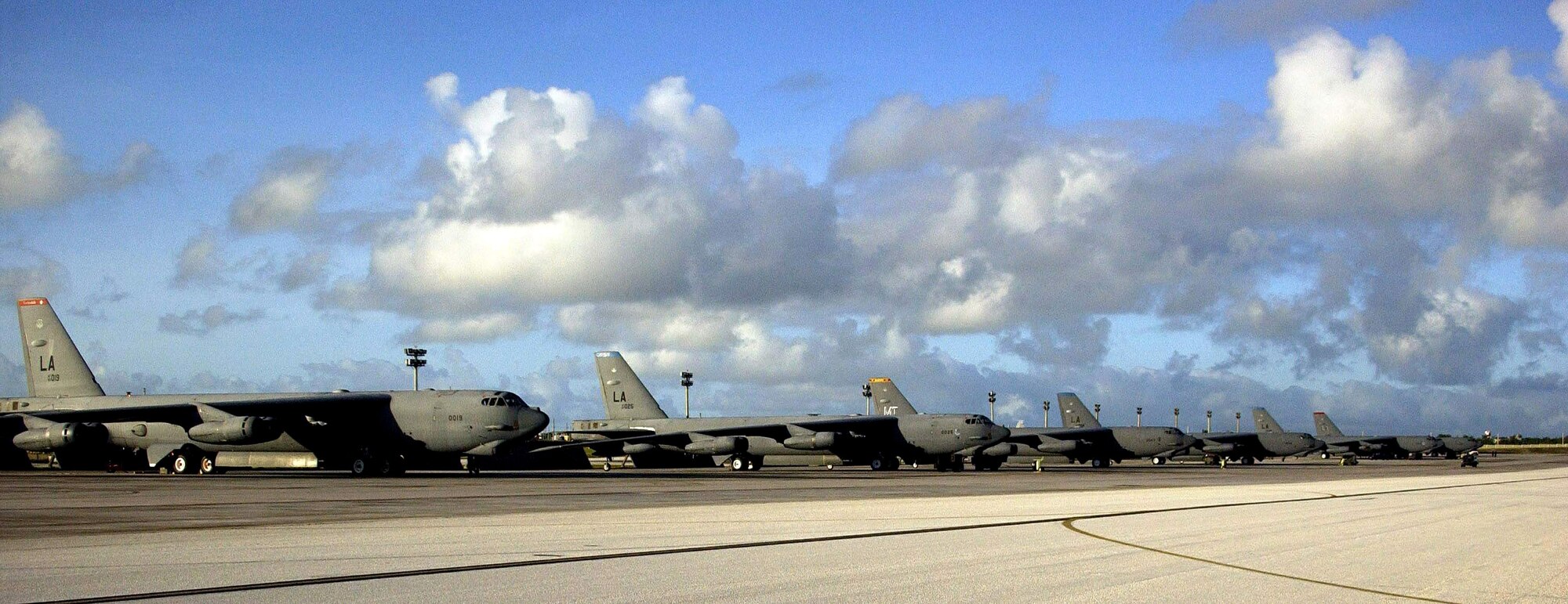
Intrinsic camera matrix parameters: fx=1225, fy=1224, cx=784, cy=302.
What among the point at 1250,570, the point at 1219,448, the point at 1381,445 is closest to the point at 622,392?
the point at 1219,448

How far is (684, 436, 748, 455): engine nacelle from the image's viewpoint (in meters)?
64.4

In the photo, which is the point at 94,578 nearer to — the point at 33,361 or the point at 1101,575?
the point at 1101,575

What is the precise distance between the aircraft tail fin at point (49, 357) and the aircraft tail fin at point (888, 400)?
44036 millimetres

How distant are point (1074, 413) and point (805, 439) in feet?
113

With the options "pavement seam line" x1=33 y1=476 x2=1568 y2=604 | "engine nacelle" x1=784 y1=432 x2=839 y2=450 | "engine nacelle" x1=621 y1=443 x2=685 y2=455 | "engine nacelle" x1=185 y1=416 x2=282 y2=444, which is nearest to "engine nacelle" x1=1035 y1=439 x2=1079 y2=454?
"engine nacelle" x1=784 y1=432 x2=839 y2=450

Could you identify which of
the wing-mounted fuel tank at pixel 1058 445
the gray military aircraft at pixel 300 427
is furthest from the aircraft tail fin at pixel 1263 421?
the gray military aircraft at pixel 300 427

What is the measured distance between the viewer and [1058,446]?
79500 millimetres

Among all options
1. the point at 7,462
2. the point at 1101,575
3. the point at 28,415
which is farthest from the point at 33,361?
the point at 1101,575

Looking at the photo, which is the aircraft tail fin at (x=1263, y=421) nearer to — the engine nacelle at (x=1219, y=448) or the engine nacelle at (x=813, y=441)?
Result: the engine nacelle at (x=1219, y=448)

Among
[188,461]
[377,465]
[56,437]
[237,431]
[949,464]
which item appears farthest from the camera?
[949,464]

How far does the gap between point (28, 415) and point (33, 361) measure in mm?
8899

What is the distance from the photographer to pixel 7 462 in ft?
190

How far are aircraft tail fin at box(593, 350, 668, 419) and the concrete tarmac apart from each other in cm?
4140

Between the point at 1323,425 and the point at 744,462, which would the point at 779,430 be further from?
the point at 1323,425
